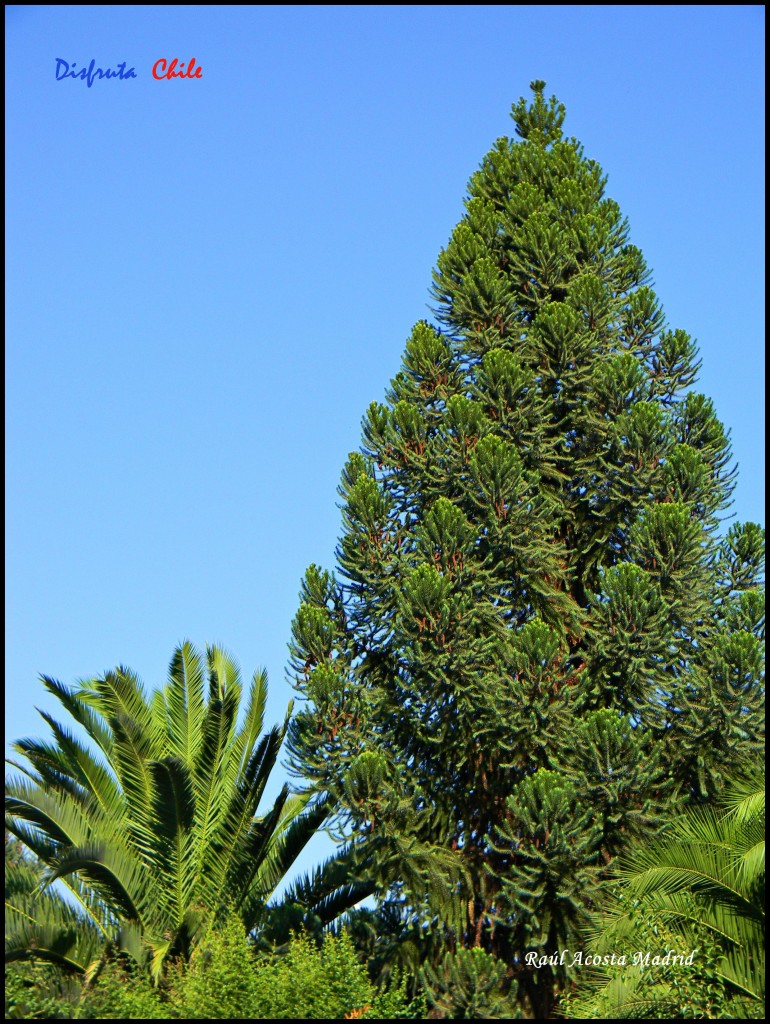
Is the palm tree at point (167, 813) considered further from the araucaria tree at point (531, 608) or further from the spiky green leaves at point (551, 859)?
the spiky green leaves at point (551, 859)

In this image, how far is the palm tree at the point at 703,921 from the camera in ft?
35.3

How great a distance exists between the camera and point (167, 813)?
1253cm

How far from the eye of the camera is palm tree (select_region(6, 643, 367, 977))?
12.5 metres

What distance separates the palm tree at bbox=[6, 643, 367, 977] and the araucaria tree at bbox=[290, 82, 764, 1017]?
0.93m

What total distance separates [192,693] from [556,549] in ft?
16.1

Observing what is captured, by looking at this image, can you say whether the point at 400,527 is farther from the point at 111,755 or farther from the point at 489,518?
the point at 111,755

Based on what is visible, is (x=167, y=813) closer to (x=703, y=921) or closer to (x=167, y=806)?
(x=167, y=806)

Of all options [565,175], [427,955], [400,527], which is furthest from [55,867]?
[565,175]

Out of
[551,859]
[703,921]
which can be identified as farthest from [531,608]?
[703,921]

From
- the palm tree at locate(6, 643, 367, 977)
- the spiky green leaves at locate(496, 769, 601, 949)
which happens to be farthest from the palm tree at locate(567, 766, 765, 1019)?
the palm tree at locate(6, 643, 367, 977)

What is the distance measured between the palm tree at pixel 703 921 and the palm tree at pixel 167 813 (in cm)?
411

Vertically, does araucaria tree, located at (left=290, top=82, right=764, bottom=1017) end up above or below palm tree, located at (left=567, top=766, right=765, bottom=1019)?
above

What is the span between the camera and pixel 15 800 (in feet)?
41.3

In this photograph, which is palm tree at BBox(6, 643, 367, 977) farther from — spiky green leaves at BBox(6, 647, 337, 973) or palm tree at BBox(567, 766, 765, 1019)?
palm tree at BBox(567, 766, 765, 1019)
